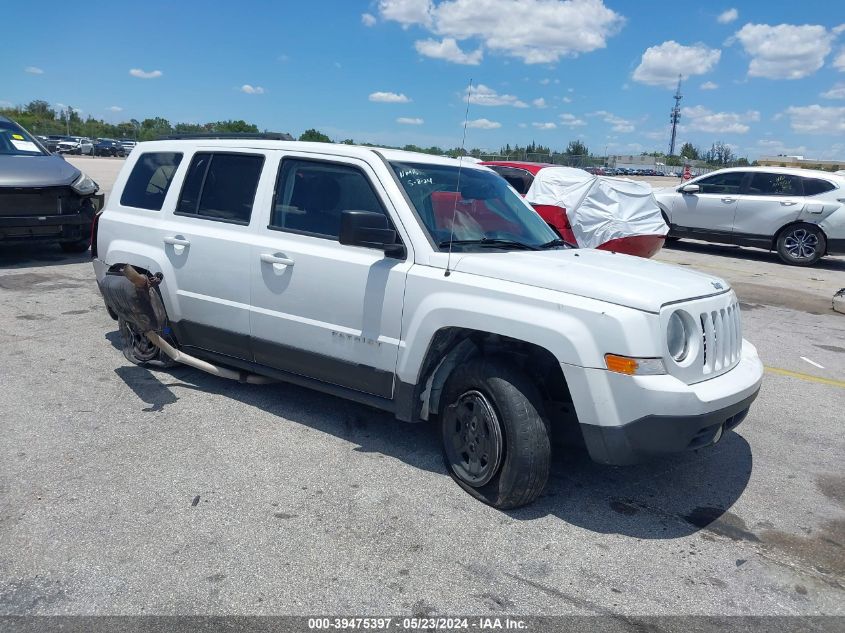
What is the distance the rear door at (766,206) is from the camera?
1380 centimetres

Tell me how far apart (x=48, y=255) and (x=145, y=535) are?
911 centimetres

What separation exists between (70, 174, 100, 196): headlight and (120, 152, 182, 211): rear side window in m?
4.95

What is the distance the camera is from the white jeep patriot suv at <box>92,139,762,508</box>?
136 inches

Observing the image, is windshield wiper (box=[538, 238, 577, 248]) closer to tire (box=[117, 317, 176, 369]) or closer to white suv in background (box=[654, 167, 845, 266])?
tire (box=[117, 317, 176, 369])

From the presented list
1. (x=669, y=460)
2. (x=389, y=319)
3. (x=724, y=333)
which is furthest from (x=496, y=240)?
(x=669, y=460)

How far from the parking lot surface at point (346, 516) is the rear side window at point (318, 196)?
1381 mm

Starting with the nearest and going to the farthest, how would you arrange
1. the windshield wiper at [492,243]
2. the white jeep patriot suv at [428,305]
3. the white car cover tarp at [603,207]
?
1. the white jeep patriot suv at [428,305]
2. the windshield wiper at [492,243]
3. the white car cover tarp at [603,207]

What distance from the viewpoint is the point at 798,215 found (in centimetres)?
1366

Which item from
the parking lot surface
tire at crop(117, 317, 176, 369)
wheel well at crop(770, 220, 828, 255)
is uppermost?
wheel well at crop(770, 220, 828, 255)

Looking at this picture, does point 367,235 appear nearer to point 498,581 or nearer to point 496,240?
point 496,240

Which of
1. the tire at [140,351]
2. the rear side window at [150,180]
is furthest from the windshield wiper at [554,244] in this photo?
the tire at [140,351]

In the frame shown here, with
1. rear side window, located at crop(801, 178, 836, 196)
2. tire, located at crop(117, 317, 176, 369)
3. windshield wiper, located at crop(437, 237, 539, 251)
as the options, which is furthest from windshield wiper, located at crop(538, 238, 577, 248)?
rear side window, located at crop(801, 178, 836, 196)

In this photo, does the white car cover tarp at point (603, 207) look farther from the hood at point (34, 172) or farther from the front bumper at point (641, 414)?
the front bumper at point (641, 414)

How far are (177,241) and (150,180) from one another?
776mm
